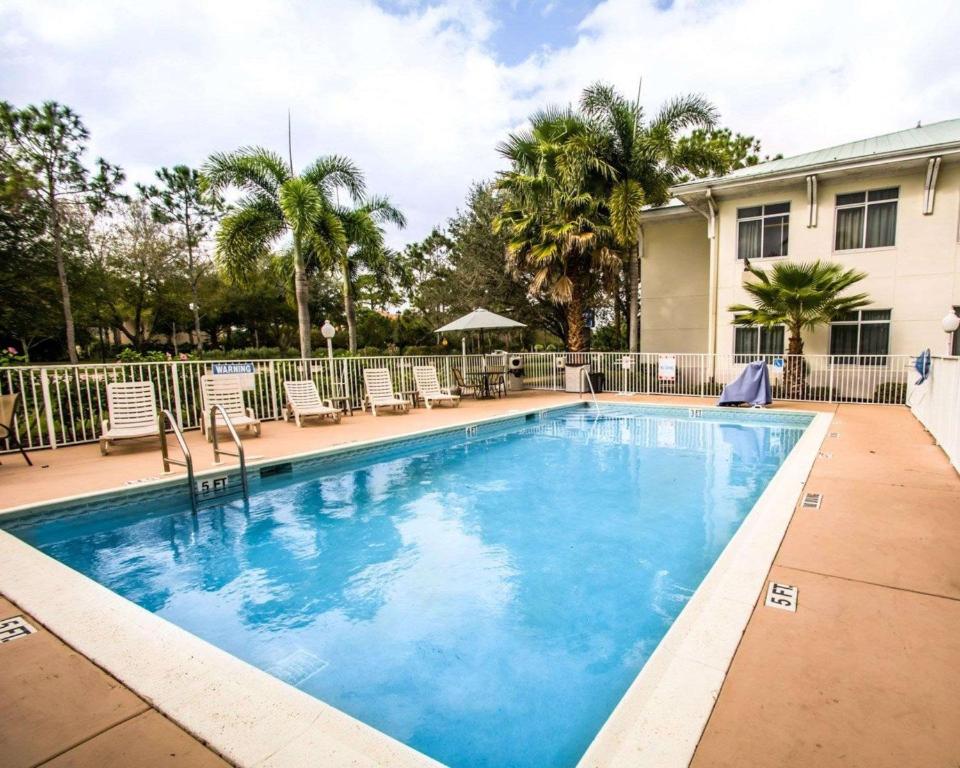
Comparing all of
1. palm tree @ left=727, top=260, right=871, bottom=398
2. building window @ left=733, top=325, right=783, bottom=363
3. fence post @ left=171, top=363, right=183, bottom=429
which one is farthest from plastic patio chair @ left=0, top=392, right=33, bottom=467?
building window @ left=733, top=325, right=783, bottom=363

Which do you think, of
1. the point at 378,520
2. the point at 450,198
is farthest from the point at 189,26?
the point at 450,198

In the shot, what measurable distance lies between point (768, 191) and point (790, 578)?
13.9 meters

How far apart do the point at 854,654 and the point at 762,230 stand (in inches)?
566

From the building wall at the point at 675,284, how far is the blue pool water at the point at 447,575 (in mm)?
9699

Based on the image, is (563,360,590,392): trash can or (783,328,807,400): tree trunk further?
(563,360,590,392): trash can

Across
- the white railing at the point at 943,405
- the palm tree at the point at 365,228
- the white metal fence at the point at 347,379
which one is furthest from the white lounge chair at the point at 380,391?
the white railing at the point at 943,405

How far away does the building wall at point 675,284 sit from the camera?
52.5 ft

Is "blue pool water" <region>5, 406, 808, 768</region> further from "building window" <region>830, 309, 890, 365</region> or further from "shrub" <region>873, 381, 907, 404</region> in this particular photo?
"building window" <region>830, 309, 890, 365</region>

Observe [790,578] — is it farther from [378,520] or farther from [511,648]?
[378,520]

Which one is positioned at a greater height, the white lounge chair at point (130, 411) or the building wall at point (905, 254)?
the building wall at point (905, 254)

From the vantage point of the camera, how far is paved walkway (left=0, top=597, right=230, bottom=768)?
1.65 m

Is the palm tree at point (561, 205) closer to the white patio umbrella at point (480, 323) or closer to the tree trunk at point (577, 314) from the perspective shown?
the tree trunk at point (577, 314)

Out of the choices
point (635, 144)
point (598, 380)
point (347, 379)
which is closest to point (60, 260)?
point (347, 379)

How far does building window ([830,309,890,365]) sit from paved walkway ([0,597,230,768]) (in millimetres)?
14766
